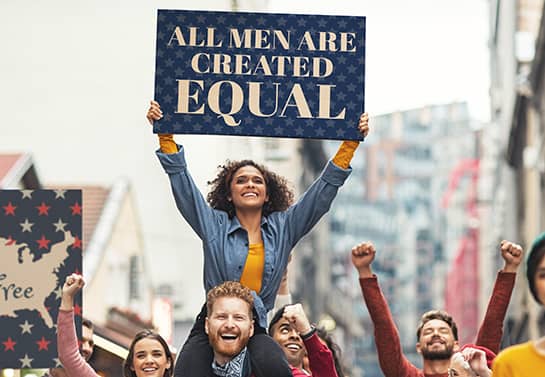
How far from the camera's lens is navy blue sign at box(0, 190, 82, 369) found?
923cm

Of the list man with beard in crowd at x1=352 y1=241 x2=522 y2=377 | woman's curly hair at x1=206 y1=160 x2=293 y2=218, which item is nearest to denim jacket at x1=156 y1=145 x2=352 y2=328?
woman's curly hair at x1=206 y1=160 x2=293 y2=218

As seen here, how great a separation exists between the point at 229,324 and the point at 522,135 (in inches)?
1686

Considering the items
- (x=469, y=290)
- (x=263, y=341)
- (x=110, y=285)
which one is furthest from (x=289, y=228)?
(x=469, y=290)

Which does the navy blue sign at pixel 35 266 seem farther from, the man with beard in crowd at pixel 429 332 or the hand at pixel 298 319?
the hand at pixel 298 319

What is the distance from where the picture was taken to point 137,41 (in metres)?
36.4

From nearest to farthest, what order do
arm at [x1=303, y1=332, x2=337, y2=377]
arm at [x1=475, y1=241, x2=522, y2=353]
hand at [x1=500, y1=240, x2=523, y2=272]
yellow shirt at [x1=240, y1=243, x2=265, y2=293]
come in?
1. arm at [x1=303, y1=332, x2=337, y2=377]
2. hand at [x1=500, y1=240, x2=523, y2=272]
3. yellow shirt at [x1=240, y1=243, x2=265, y2=293]
4. arm at [x1=475, y1=241, x2=522, y2=353]

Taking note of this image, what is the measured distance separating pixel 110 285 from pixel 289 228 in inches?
1034

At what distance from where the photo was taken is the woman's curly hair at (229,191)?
346 inches

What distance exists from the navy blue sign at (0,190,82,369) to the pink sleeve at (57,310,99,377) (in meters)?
0.85

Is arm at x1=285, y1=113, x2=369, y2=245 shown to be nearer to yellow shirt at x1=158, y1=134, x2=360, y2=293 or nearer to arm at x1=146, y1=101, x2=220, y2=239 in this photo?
yellow shirt at x1=158, y1=134, x2=360, y2=293

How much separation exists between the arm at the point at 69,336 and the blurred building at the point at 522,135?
27.1m

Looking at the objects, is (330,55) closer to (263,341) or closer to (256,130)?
(256,130)

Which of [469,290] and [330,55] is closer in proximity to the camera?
[330,55]

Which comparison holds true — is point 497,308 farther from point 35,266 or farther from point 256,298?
point 35,266
